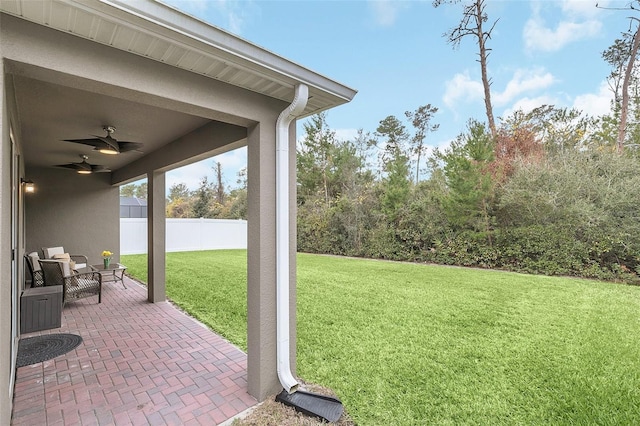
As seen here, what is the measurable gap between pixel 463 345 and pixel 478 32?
14.7 metres

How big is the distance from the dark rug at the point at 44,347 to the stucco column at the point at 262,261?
2775mm

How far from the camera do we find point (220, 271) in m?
9.63

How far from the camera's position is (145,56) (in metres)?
2.17

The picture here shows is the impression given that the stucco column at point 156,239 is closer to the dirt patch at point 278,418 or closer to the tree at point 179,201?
the dirt patch at point 278,418

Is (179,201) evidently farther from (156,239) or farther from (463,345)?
(463,345)

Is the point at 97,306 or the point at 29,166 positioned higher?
A: the point at 29,166

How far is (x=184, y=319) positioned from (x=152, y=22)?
182 inches

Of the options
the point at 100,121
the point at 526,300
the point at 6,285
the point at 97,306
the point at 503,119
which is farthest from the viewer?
the point at 503,119

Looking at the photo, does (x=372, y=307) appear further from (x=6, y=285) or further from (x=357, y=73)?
(x=357, y=73)

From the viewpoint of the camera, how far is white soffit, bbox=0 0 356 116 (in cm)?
171

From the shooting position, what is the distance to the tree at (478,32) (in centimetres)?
1346

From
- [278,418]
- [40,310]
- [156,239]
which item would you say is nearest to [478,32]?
[156,239]

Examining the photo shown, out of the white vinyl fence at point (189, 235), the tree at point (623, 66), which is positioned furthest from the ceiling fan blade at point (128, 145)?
the tree at point (623, 66)

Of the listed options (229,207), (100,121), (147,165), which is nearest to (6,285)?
(100,121)
